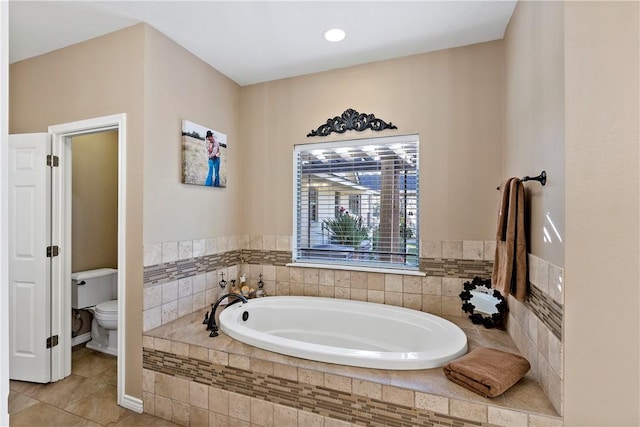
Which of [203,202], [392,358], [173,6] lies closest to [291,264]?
[203,202]

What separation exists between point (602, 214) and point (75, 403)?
11.1ft

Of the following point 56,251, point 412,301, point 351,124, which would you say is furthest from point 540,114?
point 56,251

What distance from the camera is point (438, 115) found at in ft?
8.57

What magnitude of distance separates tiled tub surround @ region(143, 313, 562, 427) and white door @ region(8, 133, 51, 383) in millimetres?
1038

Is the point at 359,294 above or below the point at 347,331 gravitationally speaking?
above

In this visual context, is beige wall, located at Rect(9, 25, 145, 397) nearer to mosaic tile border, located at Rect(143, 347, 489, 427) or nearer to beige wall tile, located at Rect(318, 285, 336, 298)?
mosaic tile border, located at Rect(143, 347, 489, 427)

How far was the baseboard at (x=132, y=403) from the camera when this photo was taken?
7.27 ft

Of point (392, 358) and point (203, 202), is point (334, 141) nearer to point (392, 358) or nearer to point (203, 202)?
point (203, 202)

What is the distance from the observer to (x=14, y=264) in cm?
254

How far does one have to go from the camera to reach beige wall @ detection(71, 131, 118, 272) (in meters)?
3.24

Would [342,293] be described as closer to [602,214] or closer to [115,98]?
[602,214]

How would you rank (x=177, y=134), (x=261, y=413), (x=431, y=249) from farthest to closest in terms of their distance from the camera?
(x=431, y=249)
(x=177, y=134)
(x=261, y=413)

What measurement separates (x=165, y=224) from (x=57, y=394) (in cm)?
153

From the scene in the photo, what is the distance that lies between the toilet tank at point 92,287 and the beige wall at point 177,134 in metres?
1.38
